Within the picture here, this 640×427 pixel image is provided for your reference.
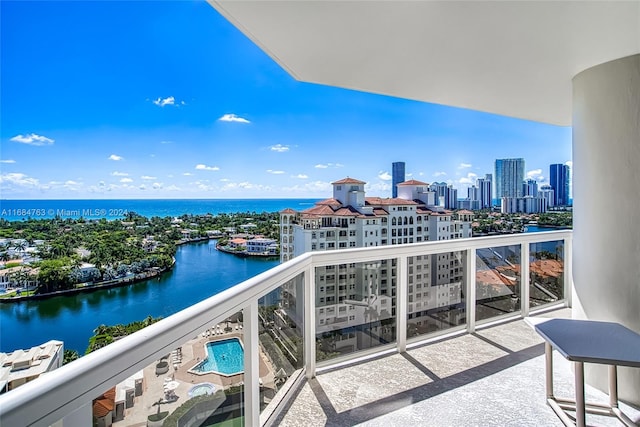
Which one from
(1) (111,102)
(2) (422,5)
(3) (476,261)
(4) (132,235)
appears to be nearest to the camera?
(2) (422,5)

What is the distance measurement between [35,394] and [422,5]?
222 centimetres

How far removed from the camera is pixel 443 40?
2129mm

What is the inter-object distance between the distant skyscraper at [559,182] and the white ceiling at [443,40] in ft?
4.63

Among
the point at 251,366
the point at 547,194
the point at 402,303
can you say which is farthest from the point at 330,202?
the point at 547,194

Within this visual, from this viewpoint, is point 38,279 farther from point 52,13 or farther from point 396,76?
point 396,76

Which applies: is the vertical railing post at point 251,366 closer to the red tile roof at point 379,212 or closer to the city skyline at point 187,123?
the city skyline at point 187,123

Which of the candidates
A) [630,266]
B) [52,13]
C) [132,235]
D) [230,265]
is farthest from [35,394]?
[630,266]

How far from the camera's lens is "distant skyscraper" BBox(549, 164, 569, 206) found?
155 inches

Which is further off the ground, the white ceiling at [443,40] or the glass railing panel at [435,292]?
the white ceiling at [443,40]

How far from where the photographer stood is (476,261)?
12.2 feet

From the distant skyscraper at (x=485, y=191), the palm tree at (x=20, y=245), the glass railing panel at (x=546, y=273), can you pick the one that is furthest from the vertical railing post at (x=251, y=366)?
the distant skyscraper at (x=485, y=191)

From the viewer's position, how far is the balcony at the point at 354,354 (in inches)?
39.4

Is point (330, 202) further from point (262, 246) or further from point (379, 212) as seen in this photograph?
point (262, 246)

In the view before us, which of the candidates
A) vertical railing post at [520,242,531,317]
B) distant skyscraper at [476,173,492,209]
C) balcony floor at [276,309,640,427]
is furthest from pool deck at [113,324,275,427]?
distant skyscraper at [476,173,492,209]
